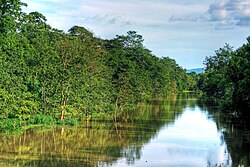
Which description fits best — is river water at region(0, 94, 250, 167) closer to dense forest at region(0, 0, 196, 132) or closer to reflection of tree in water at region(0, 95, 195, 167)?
reflection of tree in water at region(0, 95, 195, 167)

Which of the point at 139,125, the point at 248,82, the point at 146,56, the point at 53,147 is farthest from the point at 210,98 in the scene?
the point at 53,147

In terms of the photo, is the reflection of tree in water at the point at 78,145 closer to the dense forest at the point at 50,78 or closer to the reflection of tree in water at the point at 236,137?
the dense forest at the point at 50,78

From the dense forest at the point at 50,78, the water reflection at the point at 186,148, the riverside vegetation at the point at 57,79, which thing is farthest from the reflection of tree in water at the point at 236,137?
the dense forest at the point at 50,78

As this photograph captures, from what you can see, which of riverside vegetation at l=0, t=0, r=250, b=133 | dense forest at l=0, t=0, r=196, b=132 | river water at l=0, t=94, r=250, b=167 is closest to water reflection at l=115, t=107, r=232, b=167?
river water at l=0, t=94, r=250, b=167

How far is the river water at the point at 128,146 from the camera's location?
25016 mm

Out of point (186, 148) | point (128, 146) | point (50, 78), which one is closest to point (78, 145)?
point (128, 146)

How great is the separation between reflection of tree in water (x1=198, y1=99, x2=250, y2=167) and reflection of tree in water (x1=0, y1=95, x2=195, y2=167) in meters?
6.81

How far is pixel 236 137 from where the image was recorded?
35.0 meters

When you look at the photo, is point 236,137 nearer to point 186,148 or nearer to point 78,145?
point 186,148

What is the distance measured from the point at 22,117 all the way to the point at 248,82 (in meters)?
21.8

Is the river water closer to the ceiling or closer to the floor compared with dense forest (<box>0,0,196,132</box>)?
closer to the floor

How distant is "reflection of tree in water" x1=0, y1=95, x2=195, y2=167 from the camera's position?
2482cm

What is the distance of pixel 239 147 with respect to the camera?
30328 mm

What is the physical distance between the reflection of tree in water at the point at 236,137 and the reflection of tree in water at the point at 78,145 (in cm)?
681
